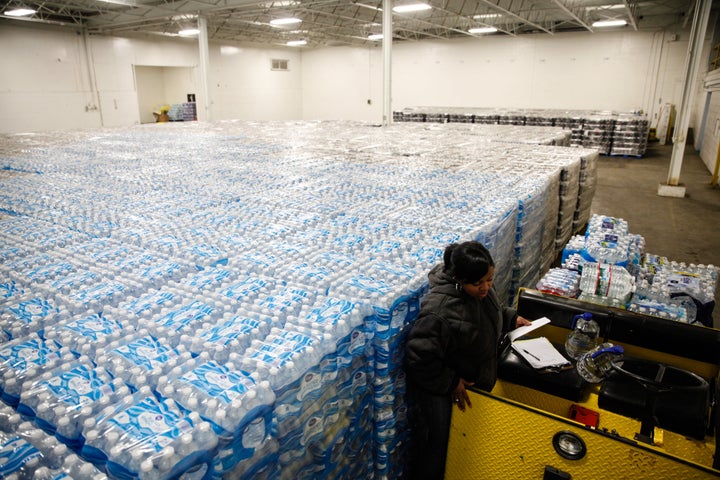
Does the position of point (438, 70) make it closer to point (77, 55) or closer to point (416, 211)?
point (77, 55)

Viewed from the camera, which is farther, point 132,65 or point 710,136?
point 132,65

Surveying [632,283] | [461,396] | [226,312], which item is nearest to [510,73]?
[632,283]

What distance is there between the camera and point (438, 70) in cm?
2458

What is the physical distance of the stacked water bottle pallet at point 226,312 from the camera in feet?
4.67

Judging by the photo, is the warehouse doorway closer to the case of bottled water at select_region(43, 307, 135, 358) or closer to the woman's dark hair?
the case of bottled water at select_region(43, 307, 135, 358)

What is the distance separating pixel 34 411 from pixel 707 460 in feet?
9.94

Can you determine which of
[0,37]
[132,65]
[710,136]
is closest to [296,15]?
[132,65]

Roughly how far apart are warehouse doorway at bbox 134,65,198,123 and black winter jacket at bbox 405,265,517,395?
24.3m

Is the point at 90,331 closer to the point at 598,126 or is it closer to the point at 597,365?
the point at 597,365

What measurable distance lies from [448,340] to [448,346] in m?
0.06

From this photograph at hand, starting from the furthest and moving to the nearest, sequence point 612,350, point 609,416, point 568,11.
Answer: point 568,11 < point 612,350 < point 609,416

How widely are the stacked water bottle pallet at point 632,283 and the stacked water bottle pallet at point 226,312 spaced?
0.52 m

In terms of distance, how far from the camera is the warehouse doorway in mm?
23891

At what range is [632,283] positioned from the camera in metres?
3.91
